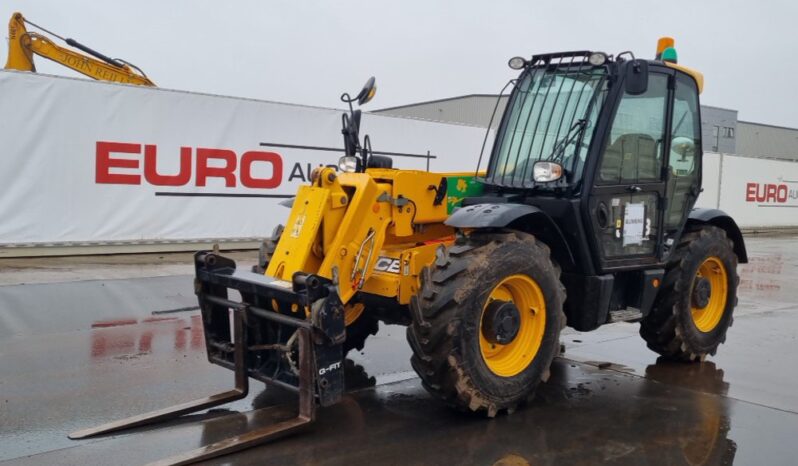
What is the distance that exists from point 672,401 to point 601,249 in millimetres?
1276

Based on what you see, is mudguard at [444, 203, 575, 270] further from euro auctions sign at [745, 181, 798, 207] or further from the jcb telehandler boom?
euro auctions sign at [745, 181, 798, 207]

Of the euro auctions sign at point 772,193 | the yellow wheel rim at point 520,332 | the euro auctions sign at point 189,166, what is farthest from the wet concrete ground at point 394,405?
the euro auctions sign at point 772,193

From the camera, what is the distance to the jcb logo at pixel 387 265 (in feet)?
17.1

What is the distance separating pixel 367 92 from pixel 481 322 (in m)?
1.86

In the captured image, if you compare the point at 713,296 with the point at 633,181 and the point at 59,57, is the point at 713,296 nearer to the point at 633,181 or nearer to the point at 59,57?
the point at 633,181

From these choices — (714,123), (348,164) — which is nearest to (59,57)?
(348,164)

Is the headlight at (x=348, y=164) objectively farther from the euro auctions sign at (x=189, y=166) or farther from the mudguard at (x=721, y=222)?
the euro auctions sign at (x=189, y=166)

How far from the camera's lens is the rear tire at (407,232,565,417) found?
4.57m

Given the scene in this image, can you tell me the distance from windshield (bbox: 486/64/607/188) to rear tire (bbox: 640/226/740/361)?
1.59 m

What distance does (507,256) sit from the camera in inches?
190

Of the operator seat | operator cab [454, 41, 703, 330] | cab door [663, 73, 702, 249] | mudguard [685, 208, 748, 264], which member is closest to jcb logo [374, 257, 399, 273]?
operator cab [454, 41, 703, 330]

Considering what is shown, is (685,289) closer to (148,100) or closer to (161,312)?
(161,312)

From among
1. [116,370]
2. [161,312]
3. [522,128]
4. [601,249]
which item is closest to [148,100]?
[161,312]

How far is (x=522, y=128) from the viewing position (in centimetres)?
605
